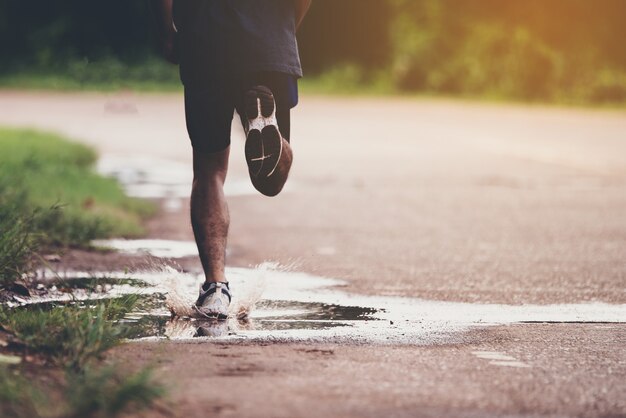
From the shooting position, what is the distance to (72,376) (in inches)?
Result: 148

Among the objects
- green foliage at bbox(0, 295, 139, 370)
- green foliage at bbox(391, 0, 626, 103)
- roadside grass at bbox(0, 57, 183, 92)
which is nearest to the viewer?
green foliage at bbox(0, 295, 139, 370)

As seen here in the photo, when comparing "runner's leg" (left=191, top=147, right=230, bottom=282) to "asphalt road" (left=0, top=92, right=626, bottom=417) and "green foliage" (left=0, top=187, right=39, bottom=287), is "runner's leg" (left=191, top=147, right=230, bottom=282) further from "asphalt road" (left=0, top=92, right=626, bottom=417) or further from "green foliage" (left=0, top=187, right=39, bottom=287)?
"asphalt road" (left=0, top=92, right=626, bottom=417)

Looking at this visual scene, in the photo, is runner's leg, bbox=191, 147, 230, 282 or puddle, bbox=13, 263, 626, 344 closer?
puddle, bbox=13, 263, 626, 344

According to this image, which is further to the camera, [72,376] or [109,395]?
[72,376]

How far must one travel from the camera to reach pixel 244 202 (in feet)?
37.3

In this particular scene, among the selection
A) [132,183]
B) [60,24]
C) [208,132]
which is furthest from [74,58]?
[208,132]

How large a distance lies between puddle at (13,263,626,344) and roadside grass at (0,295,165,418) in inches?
19.6

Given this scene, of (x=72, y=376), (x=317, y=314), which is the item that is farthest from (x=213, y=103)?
(x=72, y=376)

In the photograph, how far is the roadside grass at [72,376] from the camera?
3395mm

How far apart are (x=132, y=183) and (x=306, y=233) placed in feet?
14.2

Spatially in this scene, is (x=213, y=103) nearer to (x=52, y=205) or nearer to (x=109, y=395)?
(x=109, y=395)

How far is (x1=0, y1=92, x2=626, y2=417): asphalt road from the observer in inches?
154

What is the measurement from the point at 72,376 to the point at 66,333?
0.47 meters

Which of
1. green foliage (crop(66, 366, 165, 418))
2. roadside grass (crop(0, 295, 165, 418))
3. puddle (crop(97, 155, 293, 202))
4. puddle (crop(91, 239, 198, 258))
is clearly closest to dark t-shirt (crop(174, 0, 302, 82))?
roadside grass (crop(0, 295, 165, 418))
